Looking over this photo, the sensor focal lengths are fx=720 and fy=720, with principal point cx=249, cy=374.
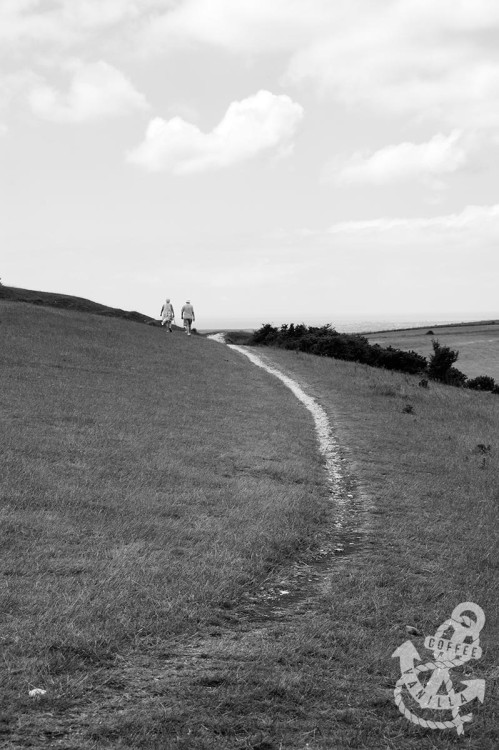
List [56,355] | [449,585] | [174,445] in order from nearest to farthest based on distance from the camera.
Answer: [449,585] < [174,445] < [56,355]

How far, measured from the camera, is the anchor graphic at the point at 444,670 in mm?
6152

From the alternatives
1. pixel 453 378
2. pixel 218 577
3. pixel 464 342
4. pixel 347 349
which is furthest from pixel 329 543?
pixel 464 342

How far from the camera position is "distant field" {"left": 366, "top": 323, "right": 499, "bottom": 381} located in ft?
224

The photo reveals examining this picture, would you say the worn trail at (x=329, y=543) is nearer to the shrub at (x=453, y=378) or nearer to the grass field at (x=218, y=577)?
the grass field at (x=218, y=577)

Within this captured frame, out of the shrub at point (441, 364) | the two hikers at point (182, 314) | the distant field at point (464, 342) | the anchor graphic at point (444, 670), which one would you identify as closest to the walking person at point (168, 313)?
the two hikers at point (182, 314)

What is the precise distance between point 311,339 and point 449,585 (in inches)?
1991

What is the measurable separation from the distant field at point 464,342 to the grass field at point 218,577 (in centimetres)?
4835

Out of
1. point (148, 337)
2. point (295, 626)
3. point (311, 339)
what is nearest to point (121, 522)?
point (295, 626)

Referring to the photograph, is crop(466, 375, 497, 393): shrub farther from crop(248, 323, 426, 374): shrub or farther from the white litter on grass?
the white litter on grass

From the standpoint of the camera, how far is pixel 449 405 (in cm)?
3075

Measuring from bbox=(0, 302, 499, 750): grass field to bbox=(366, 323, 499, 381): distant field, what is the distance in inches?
1903

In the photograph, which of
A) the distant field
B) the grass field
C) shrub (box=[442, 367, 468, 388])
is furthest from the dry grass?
the distant field

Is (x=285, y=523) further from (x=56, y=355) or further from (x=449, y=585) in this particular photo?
(x=56, y=355)

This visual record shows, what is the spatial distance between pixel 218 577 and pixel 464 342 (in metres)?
76.9
